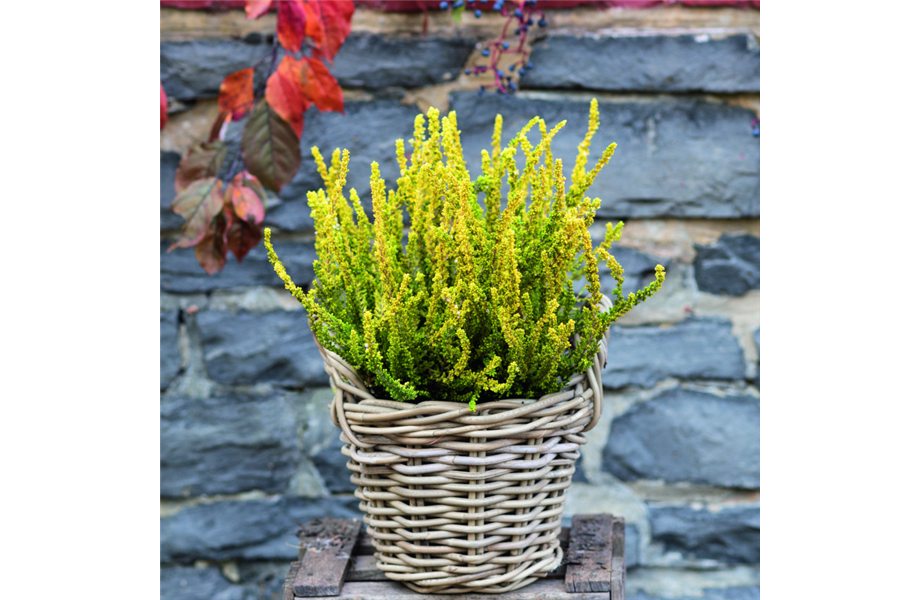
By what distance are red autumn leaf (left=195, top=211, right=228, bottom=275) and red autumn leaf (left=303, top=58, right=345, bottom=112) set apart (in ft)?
0.98

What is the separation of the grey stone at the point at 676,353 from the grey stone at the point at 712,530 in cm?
29

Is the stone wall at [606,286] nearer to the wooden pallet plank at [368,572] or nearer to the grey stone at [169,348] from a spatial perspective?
the grey stone at [169,348]

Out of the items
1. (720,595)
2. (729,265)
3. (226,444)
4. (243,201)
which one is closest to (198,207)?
(243,201)

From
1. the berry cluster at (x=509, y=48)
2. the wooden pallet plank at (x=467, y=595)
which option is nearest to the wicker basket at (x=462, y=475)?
the wooden pallet plank at (x=467, y=595)

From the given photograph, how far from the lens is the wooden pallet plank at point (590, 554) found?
3.19ft

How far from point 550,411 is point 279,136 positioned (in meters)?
0.82

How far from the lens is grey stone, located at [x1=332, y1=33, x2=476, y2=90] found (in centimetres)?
153

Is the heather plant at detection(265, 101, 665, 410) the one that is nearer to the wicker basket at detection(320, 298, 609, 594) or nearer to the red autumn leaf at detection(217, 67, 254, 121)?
the wicker basket at detection(320, 298, 609, 594)

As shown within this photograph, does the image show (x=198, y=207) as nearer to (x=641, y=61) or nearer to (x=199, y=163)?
(x=199, y=163)

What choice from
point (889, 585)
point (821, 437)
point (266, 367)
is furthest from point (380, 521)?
point (889, 585)

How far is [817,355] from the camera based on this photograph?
4.77 ft

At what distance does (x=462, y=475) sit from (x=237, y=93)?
95 centimetres

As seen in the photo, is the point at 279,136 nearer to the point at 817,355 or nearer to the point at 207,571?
the point at 207,571

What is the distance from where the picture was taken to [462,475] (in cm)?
88
